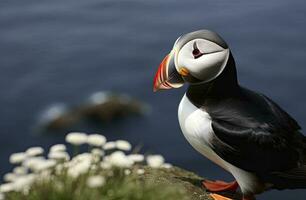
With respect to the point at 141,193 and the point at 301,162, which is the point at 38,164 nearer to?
the point at 141,193

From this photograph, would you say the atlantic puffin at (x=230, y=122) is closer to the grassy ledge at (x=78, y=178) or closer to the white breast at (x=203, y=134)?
the white breast at (x=203, y=134)

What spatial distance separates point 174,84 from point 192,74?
0.70 feet

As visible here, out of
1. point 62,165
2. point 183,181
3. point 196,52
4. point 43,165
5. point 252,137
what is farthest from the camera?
point 183,181

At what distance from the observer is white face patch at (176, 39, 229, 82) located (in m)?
4.28

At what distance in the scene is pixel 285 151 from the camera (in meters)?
4.30

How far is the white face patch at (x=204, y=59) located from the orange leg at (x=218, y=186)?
111 centimetres

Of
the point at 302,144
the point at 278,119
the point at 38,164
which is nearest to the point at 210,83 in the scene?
the point at 278,119

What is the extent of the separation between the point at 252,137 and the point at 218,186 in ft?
3.04

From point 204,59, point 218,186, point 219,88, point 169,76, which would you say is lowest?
point 218,186

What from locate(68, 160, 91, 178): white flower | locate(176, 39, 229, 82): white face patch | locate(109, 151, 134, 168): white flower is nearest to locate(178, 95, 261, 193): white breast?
locate(176, 39, 229, 82): white face patch

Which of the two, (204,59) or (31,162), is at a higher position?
(204,59)

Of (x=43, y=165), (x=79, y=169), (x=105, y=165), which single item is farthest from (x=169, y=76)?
(x=43, y=165)

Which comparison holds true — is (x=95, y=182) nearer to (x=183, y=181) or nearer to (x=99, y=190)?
(x=99, y=190)

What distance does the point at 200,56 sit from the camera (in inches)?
169
